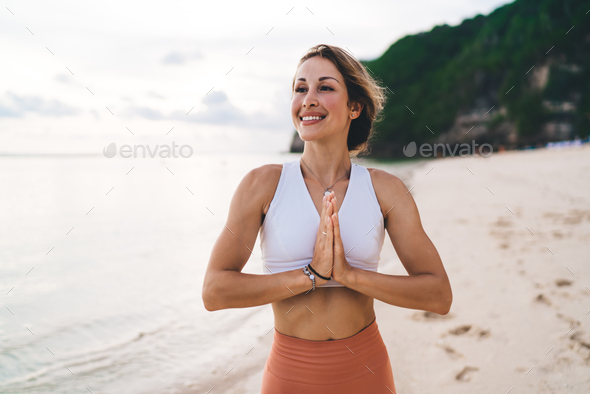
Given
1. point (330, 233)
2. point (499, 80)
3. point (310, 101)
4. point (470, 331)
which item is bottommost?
point (470, 331)

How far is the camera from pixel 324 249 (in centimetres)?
147

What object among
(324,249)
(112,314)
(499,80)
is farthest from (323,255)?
(499,80)

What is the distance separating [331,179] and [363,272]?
55 centimetres

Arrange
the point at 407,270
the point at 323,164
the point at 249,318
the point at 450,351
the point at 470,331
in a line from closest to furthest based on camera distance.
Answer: the point at 407,270
the point at 323,164
the point at 450,351
the point at 470,331
the point at 249,318

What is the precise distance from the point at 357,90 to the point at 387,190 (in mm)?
587

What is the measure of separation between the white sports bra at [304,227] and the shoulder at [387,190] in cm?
4

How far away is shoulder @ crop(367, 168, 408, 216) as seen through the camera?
5.74 feet

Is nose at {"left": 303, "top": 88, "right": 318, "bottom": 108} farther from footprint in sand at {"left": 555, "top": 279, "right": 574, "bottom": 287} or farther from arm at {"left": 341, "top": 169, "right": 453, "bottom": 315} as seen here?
footprint in sand at {"left": 555, "top": 279, "right": 574, "bottom": 287}

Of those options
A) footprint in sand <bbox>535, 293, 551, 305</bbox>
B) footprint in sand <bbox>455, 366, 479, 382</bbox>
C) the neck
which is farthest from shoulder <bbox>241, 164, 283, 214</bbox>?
footprint in sand <bbox>535, 293, 551, 305</bbox>

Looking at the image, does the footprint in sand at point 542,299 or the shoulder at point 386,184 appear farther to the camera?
the footprint in sand at point 542,299

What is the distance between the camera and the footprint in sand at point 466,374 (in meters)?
3.04

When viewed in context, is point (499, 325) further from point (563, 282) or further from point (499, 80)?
point (499, 80)

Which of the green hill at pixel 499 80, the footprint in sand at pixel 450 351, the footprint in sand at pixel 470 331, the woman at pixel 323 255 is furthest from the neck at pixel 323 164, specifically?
the green hill at pixel 499 80

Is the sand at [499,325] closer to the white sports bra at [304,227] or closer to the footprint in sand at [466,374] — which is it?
the footprint in sand at [466,374]
